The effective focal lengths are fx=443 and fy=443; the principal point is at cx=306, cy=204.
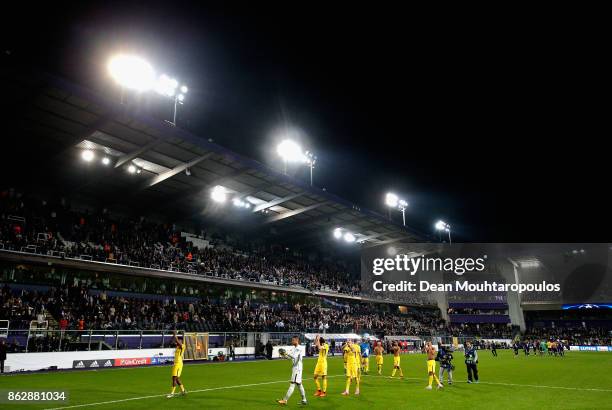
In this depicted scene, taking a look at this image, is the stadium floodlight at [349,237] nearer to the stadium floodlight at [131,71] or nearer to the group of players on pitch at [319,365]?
the stadium floodlight at [131,71]

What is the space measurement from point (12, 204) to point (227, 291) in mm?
21108

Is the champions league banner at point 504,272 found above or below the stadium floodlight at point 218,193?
below

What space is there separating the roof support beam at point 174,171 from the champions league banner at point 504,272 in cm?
4574

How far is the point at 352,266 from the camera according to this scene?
72875 mm

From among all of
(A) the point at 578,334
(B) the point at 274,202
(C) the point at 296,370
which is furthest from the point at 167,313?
(A) the point at 578,334

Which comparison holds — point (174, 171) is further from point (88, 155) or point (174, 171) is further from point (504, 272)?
point (504, 272)

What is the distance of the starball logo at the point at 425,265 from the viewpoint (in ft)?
235

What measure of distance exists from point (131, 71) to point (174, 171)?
890 centimetres

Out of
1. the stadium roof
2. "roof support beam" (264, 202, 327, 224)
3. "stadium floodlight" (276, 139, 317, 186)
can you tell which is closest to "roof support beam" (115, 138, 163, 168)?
the stadium roof

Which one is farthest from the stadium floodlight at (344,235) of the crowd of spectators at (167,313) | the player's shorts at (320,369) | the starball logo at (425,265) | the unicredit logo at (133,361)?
the player's shorts at (320,369)

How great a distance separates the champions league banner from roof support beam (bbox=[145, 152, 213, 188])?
45.7 m

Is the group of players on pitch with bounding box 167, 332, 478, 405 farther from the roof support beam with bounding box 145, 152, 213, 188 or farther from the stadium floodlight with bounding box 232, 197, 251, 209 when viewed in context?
the stadium floodlight with bounding box 232, 197, 251, 209

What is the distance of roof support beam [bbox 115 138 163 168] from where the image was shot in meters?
33.1

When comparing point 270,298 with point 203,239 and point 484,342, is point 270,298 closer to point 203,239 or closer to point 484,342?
point 203,239
